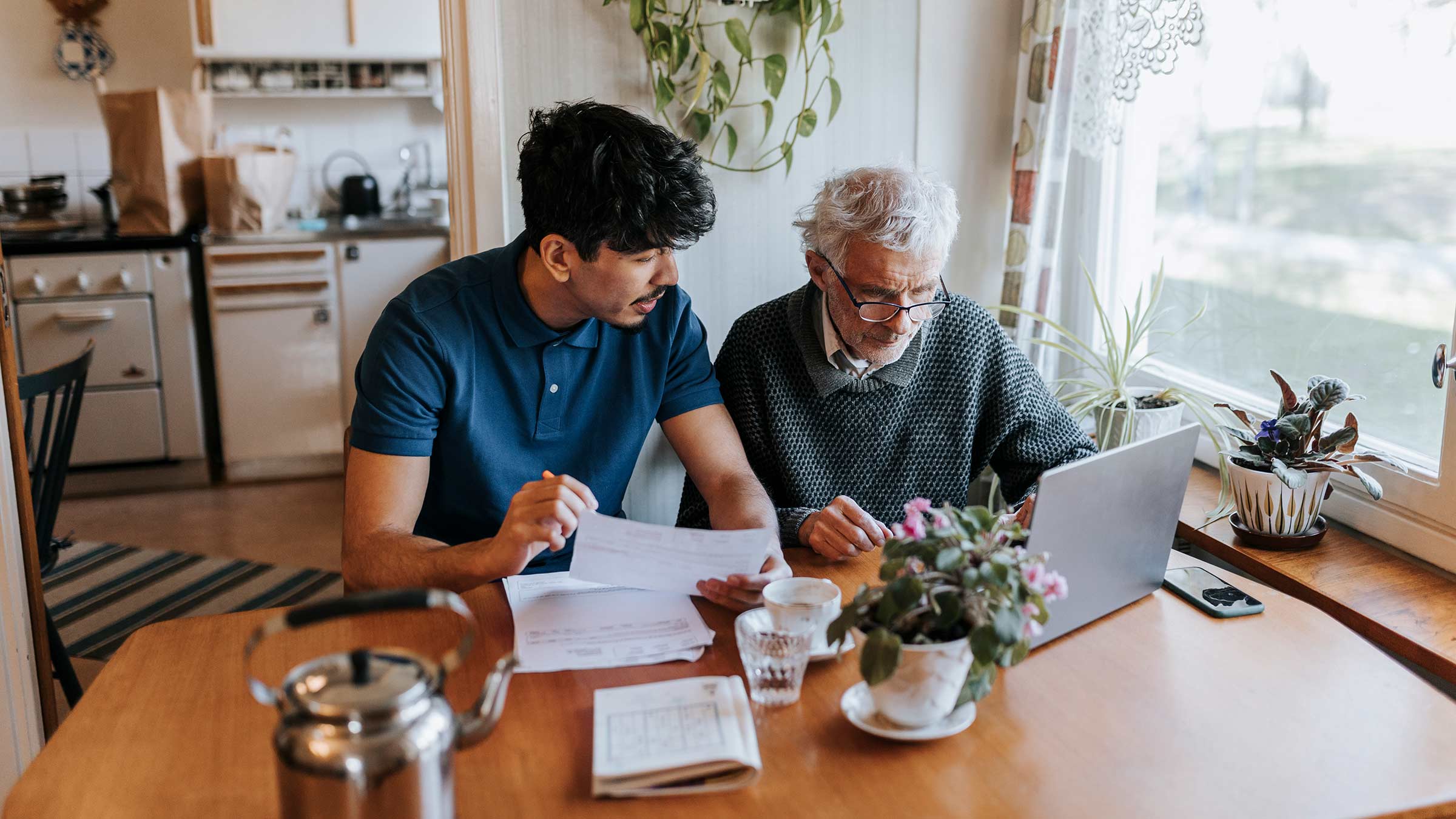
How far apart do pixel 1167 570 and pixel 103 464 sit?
3.73 m

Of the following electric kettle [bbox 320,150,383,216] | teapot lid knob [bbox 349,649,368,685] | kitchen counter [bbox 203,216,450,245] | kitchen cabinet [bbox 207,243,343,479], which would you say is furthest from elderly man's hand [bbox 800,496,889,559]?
electric kettle [bbox 320,150,383,216]

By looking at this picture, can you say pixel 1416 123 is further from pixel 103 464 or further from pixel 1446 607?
pixel 103 464

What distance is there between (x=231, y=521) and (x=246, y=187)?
114 centimetres

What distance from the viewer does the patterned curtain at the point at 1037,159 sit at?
2.06m

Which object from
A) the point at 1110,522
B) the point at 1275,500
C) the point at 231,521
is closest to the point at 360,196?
the point at 231,521

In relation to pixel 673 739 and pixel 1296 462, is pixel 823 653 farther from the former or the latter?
pixel 1296 462

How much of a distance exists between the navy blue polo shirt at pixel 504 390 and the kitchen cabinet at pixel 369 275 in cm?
236

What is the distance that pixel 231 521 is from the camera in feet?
12.3

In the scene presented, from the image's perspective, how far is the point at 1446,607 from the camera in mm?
1503

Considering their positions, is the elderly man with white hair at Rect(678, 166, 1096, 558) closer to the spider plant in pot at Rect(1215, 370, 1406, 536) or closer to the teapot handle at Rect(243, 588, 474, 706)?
the spider plant in pot at Rect(1215, 370, 1406, 536)

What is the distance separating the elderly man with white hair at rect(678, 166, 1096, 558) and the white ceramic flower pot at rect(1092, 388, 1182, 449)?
93 mm

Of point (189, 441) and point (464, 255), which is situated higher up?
point (464, 255)

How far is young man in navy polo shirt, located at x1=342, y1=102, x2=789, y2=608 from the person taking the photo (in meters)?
1.51

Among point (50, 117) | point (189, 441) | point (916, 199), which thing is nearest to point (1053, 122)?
point (916, 199)
